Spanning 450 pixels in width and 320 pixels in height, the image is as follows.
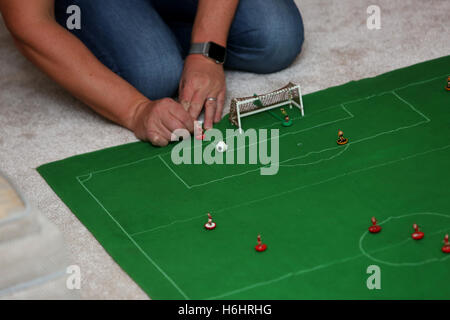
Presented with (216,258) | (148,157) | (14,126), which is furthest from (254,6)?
(216,258)

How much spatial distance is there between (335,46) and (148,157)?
89 centimetres

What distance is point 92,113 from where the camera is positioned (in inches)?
91.7

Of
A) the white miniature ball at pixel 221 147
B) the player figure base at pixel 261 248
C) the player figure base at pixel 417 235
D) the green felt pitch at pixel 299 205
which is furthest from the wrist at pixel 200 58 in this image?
the player figure base at pixel 417 235

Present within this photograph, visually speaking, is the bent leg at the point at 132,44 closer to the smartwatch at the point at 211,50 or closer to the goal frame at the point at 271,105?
the smartwatch at the point at 211,50

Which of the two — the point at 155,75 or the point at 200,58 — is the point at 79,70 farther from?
the point at 200,58

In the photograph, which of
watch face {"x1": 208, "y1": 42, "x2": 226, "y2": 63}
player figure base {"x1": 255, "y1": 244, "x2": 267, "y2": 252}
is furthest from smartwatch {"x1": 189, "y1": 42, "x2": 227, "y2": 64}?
player figure base {"x1": 255, "y1": 244, "x2": 267, "y2": 252}

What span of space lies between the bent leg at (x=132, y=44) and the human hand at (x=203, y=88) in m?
0.06

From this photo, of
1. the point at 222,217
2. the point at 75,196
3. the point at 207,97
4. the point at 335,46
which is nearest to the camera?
the point at 222,217

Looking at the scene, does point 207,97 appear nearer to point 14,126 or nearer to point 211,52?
point 211,52

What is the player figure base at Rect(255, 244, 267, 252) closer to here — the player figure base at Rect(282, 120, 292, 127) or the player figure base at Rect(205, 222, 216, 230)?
the player figure base at Rect(205, 222, 216, 230)

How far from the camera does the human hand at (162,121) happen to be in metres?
2.09

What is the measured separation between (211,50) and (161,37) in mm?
162

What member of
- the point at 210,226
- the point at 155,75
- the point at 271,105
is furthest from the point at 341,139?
the point at 155,75
